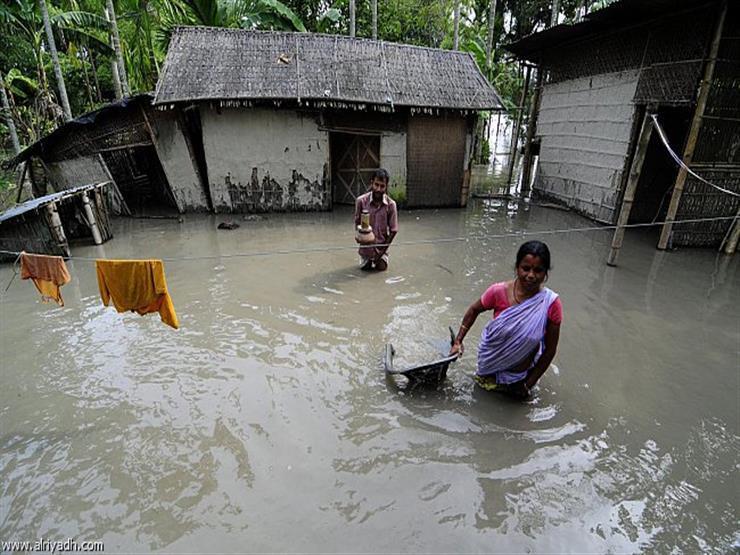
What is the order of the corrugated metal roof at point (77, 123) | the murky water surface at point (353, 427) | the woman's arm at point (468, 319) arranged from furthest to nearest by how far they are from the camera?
the corrugated metal roof at point (77, 123)
the woman's arm at point (468, 319)
the murky water surface at point (353, 427)

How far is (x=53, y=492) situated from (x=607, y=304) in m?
6.05

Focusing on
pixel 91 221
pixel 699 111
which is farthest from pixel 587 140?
pixel 91 221

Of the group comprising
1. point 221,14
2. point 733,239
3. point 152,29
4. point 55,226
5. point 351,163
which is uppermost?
point 221,14

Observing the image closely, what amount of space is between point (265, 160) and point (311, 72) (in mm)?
2294

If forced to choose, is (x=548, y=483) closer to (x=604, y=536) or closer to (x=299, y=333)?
(x=604, y=536)

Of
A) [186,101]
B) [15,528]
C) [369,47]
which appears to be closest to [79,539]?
[15,528]

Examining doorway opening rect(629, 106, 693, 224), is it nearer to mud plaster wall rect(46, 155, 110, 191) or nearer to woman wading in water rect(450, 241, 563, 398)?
woman wading in water rect(450, 241, 563, 398)

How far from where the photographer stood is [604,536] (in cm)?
247

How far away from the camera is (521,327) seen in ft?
9.92

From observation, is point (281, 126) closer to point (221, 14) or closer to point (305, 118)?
point (305, 118)

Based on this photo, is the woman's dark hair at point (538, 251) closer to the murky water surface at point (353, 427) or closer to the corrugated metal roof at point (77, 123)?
the murky water surface at point (353, 427)

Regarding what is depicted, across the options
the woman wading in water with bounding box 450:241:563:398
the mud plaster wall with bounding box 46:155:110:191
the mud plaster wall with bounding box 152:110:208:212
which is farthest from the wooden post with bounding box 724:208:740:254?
the mud plaster wall with bounding box 46:155:110:191

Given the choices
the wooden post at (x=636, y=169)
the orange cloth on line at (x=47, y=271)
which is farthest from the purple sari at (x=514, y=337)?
the wooden post at (x=636, y=169)

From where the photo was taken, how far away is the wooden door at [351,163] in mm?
10555
